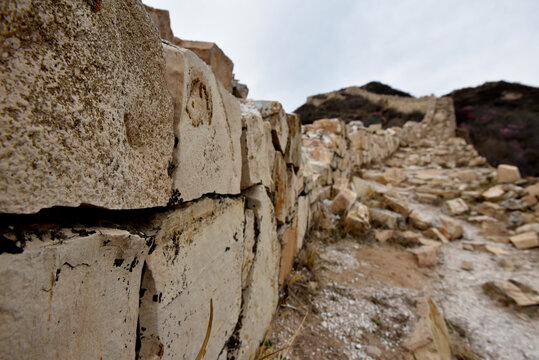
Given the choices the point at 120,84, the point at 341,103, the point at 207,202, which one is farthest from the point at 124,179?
the point at 341,103

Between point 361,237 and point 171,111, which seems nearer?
point 171,111

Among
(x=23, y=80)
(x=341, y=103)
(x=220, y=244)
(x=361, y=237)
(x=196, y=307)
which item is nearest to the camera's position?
(x=23, y=80)

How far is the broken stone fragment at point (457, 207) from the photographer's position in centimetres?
430

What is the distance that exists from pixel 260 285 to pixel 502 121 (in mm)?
15318

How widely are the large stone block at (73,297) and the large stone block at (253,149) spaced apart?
25.3 inches

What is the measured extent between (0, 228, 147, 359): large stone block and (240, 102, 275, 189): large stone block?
2.11ft

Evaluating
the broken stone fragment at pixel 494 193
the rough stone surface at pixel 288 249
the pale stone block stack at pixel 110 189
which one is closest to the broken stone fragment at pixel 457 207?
the broken stone fragment at pixel 494 193

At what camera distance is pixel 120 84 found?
457 millimetres

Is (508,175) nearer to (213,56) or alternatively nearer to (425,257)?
(425,257)

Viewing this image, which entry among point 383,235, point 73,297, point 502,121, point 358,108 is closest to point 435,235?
point 383,235

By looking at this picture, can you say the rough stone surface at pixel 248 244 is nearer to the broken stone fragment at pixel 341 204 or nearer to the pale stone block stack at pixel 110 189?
the pale stone block stack at pixel 110 189

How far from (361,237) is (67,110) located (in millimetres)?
3079

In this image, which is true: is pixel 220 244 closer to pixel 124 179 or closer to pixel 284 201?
pixel 124 179

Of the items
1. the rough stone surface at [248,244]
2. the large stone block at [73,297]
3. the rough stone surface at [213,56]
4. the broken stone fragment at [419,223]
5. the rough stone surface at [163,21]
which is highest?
the rough stone surface at [163,21]
